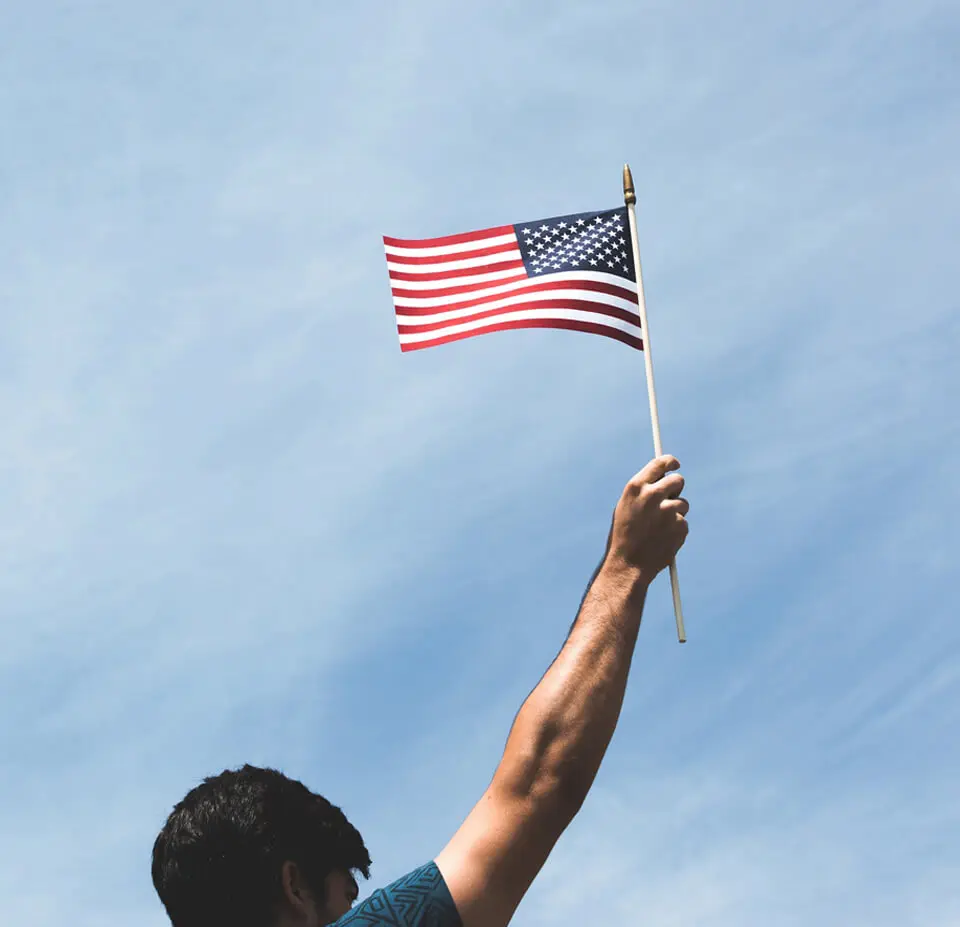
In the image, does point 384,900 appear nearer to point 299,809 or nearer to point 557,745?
point 557,745

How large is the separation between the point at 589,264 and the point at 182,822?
6.16 metres

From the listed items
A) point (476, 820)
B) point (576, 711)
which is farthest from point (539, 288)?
point (476, 820)

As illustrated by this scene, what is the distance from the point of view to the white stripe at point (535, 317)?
9.57 metres

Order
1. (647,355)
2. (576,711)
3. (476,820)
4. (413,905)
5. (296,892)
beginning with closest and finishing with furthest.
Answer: (413,905) → (476,820) → (576,711) → (296,892) → (647,355)

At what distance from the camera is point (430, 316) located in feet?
32.4

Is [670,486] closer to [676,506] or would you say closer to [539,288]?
[676,506]

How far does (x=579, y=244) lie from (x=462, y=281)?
3.10ft

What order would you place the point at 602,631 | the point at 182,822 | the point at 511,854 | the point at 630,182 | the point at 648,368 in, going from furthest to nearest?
the point at 630,182 < the point at 648,368 < the point at 182,822 < the point at 602,631 < the point at 511,854

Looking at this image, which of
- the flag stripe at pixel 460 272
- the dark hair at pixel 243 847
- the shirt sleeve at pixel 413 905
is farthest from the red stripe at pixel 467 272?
the shirt sleeve at pixel 413 905

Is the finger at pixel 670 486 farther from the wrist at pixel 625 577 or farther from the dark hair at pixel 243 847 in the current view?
the dark hair at pixel 243 847

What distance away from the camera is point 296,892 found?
4.51 meters

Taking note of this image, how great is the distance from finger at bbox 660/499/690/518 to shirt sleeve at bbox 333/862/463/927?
6.03ft

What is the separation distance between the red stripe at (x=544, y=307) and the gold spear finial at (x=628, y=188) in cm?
92

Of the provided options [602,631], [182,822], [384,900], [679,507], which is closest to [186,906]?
[182,822]
